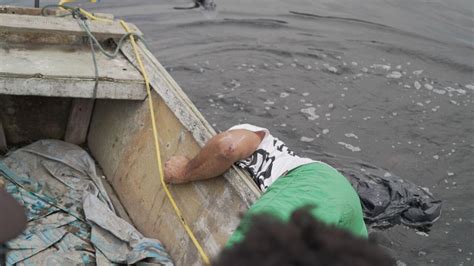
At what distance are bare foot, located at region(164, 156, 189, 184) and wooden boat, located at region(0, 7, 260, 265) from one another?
91mm

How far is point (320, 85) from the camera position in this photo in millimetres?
7730

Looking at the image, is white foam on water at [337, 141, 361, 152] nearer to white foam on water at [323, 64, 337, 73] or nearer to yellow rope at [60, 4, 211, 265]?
white foam on water at [323, 64, 337, 73]

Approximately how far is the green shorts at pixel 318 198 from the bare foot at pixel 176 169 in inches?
35.9

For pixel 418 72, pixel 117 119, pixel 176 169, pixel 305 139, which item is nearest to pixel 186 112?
pixel 176 169

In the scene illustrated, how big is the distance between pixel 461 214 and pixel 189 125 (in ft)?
10.8

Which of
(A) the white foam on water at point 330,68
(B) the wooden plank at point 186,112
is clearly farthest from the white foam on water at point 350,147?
(B) the wooden plank at point 186,112

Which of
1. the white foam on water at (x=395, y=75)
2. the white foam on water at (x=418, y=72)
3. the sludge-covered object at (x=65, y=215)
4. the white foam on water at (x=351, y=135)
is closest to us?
the sludge-covered object at (x=65, y=215)

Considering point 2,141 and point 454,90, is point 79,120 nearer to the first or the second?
point 2,141

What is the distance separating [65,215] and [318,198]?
2.22 meters

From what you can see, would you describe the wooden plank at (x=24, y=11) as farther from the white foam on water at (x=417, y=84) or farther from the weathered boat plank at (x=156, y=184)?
the white foam on water at (x=417, y=84)

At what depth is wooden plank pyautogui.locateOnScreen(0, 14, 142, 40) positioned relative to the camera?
4.22 meters

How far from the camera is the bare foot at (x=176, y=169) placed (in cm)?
360

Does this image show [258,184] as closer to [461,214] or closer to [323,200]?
[323,200]

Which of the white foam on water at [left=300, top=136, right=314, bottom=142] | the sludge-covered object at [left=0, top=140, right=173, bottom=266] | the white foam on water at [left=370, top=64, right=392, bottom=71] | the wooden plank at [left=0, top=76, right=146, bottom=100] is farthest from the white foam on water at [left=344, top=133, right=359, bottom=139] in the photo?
the sludge-covered object at [left=0, top=140, right=173, bottom=266]
